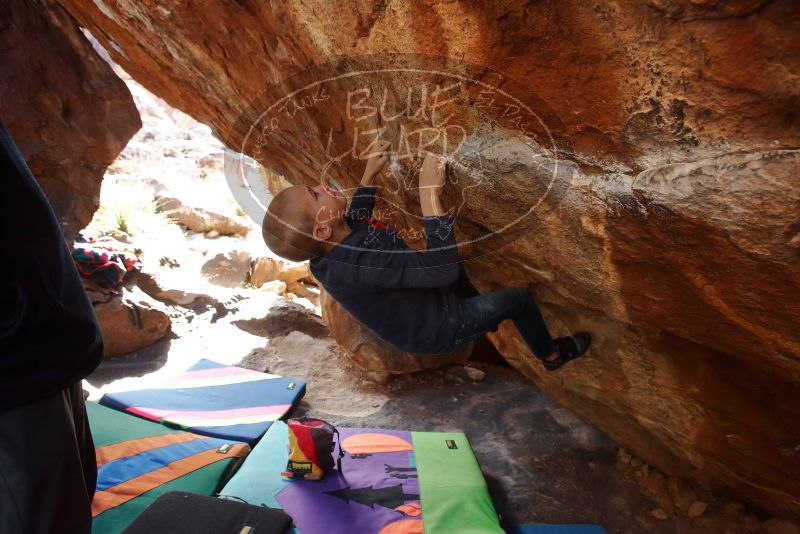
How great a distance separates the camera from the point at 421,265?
1.71 metres

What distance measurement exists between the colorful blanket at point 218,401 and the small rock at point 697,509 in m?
2.68

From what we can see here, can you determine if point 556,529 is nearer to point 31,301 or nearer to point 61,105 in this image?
point 31,301

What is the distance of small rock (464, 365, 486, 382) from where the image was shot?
163 inches

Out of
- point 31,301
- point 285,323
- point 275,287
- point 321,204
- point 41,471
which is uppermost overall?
point 321,204

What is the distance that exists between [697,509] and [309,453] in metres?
2.17

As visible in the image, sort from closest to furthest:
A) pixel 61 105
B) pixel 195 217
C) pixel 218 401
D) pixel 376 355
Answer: pixel 218 401, pixel 376 355, pixel 61 105, pixel 195 217

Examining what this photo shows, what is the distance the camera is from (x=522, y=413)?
139 inches

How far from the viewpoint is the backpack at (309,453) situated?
2.63 metres

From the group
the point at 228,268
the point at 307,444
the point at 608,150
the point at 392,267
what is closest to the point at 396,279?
the point at 392,267

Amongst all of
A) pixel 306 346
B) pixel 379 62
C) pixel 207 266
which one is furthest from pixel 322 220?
pixel 207 266

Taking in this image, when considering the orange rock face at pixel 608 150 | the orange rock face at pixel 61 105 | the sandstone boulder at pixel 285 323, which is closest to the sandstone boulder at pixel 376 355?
the sandstone boulder at pixel 285 323

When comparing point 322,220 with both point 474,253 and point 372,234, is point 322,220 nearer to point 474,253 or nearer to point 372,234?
point 372,234

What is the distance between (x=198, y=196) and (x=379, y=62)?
1044 centimetres

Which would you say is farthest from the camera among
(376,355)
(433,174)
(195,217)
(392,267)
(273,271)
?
(195,217)
